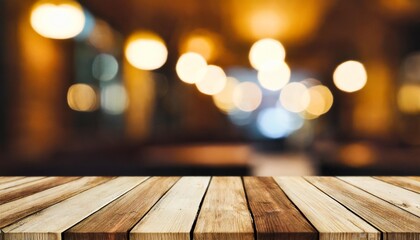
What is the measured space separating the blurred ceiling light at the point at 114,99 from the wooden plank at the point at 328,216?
243 inches

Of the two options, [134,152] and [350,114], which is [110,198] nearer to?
[134,152]

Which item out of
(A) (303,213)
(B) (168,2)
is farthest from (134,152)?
(A) (303,213)

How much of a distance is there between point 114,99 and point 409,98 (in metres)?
5.73

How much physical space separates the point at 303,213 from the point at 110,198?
602 mm

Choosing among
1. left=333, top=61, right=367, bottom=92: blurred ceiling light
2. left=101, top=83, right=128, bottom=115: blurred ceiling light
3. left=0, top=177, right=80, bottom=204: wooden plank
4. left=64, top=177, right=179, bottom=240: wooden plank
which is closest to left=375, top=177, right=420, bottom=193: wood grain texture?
left=64, top=177, right=179, bottom=240: wooden plank

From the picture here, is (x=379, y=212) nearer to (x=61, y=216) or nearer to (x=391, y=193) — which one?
(x=391, y=193)

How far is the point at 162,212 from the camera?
1041mm

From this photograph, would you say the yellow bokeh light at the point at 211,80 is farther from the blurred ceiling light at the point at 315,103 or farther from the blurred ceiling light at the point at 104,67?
the blurred ceiling light at the point at 315,103

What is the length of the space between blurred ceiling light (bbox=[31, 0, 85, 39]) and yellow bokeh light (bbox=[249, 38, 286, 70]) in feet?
12.6

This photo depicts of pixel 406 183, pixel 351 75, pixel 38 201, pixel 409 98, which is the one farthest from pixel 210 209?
pixel 351 75

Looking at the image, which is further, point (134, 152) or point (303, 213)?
point (134, 152)

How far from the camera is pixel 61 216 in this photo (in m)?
1.00

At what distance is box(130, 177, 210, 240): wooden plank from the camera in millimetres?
863

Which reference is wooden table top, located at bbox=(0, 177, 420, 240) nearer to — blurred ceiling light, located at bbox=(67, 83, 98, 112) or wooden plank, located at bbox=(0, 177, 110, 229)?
wooden plank, located at bbox=(0, 177, 110, 229)
